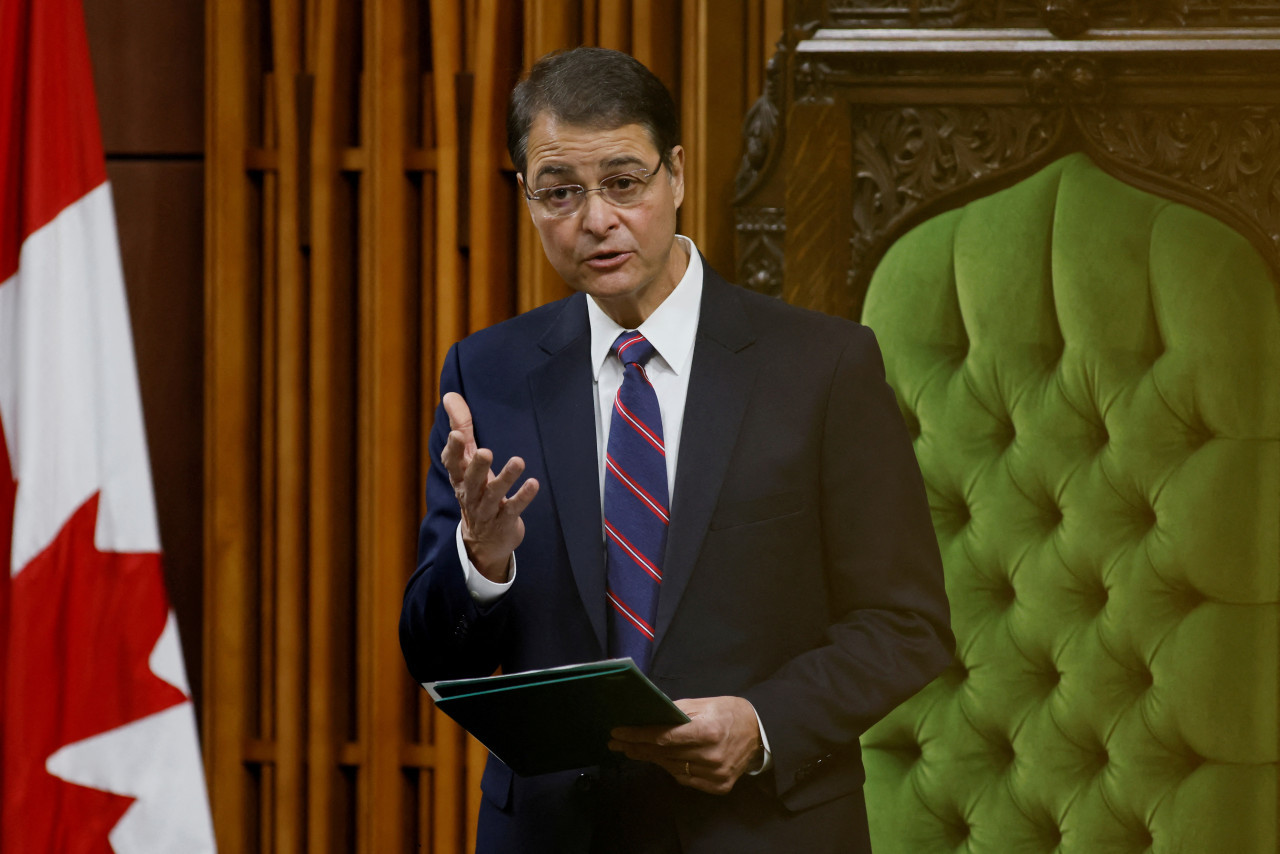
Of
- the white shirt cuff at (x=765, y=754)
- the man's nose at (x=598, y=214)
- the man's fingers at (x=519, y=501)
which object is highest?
the man's nose at (x=598, y=214)

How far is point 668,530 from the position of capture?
4.61 feet

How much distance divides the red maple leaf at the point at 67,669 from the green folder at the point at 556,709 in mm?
1249

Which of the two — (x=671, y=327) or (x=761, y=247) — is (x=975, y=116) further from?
(x=671, y=327)

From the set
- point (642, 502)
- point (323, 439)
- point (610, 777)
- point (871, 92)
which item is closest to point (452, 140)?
point (323, 439)

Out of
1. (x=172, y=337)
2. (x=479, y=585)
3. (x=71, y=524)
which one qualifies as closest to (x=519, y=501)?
(x=479, y=585)

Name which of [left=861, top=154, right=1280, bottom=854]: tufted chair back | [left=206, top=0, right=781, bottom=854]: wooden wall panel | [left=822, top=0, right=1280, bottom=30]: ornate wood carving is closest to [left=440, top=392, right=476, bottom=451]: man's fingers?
[left=861, top=154, right=1280, bottom=854]: tufted chair back

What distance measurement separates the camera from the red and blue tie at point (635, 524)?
142 cm

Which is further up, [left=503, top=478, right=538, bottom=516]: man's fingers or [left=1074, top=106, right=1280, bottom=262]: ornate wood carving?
[left=1074, top=106, right=1280, bottom=262]: ornate wood carving

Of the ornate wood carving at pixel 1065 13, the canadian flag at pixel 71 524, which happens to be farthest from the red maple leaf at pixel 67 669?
the ornate wood carving at pixel 1065 13

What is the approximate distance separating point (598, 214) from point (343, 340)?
1.30 m

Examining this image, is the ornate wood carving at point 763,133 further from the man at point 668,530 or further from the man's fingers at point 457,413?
the man's fingers at point 457,413

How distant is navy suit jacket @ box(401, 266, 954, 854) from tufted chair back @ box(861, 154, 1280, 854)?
0.66 m

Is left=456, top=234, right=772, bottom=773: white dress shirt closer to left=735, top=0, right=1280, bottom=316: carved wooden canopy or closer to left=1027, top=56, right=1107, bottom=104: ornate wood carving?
left=735, top=0, right=1280, bottom=316: carved wooden canopy

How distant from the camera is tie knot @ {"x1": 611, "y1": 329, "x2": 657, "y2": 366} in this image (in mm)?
1504
